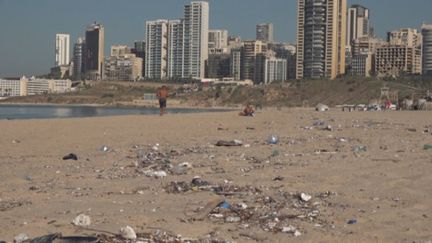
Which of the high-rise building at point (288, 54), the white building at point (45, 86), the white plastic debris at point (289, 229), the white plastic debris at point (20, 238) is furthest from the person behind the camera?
the high-rise building at point (288, 54)

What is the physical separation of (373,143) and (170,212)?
694 centimetres

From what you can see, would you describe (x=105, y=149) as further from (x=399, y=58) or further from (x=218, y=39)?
(x=218, y=39)

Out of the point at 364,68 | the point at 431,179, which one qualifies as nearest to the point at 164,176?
the point at 431,179

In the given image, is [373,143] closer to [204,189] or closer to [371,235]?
[204,189]

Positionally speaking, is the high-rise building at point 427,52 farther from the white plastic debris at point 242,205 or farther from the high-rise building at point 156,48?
the white plastic debris at point 242,205

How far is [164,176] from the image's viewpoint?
764 cm

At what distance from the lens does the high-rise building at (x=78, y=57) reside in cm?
17462

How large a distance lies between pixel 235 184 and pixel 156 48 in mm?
154302

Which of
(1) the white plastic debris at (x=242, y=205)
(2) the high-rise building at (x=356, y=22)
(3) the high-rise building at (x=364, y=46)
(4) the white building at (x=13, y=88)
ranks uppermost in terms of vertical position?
(2) the high-rise building at (x=356, y=22)

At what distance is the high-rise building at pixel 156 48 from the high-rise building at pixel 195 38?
636 centimetres

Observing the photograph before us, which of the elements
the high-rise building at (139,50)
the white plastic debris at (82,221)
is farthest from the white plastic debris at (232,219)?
the high-rise building at (139,50)

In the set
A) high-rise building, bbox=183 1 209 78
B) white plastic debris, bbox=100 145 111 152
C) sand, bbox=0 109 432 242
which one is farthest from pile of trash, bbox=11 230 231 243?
high-rise building, bbox=183 1 209 78

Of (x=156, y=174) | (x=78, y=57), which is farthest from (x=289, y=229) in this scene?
(x=78, y=57)

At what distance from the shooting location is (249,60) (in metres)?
146
